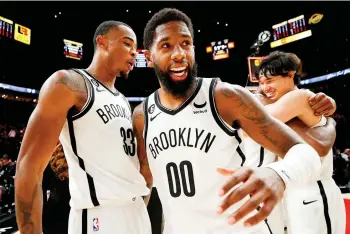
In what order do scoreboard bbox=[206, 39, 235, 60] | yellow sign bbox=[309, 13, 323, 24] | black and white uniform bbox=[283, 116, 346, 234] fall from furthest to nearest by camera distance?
scoreboard bbox=[206, 39, 235, 60] → yellow sign bbox=[309, 13, 323, 24] → black and white uniform bbox=[283, 116, 346, 234]

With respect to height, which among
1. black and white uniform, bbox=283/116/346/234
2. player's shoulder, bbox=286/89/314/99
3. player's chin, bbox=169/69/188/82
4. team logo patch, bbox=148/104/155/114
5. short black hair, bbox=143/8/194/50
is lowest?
black and white uniform, bbox=283/116/346/234

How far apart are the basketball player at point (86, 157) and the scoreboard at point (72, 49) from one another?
18810 millimetres

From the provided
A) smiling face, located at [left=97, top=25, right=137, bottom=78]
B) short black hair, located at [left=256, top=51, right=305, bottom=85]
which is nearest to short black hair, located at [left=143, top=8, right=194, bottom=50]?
smiling face, located at [left=97, top=25, right=137, bottom=78]

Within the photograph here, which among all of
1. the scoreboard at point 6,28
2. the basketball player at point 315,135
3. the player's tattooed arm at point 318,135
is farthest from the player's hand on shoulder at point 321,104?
the scoreboard at point 6,28

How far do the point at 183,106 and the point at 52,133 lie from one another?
2.73ft

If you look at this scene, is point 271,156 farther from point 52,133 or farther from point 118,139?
point 52,133

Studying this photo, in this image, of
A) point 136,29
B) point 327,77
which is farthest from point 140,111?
point 136,29

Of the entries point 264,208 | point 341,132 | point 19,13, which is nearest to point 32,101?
point 19,13

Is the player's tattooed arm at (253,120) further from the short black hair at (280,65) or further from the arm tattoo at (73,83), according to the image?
the short black hair at (280,65)

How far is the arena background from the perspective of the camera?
708 inches

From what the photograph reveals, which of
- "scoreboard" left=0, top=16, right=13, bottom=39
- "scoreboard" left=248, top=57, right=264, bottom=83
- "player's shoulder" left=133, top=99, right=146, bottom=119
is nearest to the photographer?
"player's shoulder" left=133, top=99, right=146, bottom=119

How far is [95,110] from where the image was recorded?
223 cm

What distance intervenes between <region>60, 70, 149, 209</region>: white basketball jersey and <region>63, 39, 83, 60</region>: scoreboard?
62.0 feet

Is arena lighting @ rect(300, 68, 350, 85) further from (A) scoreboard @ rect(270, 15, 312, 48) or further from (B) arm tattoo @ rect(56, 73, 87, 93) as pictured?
(B) arm tattoo @ rect(56, 73, 87, 93)
